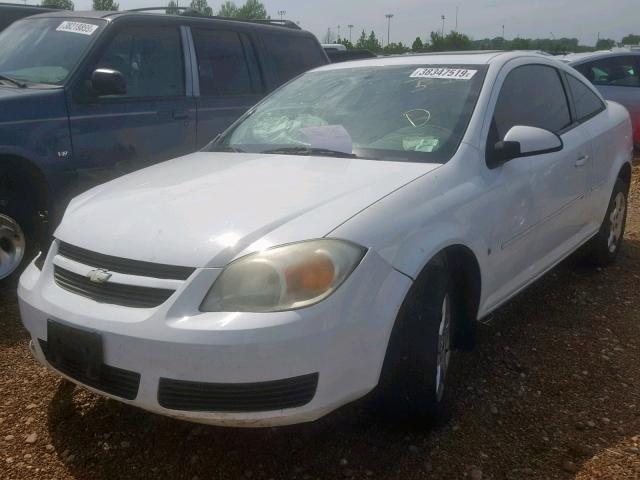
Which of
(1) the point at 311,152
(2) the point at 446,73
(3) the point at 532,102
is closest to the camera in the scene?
(1) the point at 311,152

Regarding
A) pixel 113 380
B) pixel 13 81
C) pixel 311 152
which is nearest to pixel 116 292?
pixel 113 380

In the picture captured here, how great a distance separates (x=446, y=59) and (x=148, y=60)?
2397 millimetres

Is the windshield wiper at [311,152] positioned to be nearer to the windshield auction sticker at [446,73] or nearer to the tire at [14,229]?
the windshield auction sticker at [446,73]

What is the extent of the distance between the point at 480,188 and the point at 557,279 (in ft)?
6.95

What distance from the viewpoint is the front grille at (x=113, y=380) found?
242 centimetres

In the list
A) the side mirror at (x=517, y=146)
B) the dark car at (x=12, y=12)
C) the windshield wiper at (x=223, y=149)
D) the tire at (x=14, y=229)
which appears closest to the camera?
the side mirror at (x=517, y=146)

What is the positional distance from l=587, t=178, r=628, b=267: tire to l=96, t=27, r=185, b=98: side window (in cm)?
319

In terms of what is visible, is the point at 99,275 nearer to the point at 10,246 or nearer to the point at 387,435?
the point at 387,435

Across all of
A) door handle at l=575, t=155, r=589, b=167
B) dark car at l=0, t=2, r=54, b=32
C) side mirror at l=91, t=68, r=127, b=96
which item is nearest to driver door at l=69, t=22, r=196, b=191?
side mirror at l=91, t=68, r=127, b=96

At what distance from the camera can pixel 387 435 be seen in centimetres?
287

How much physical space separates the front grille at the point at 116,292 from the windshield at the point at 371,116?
1.26 metres

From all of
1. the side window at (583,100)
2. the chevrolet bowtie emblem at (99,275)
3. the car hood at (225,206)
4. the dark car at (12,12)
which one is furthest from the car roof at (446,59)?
the dark car at (12,12)

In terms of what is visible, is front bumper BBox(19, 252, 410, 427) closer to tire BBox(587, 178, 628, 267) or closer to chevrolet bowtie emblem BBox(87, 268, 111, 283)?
chevrolet bowtie emblem BBox(87, 268, 111, 283)

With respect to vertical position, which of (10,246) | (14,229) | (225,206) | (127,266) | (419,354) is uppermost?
(225,206)
